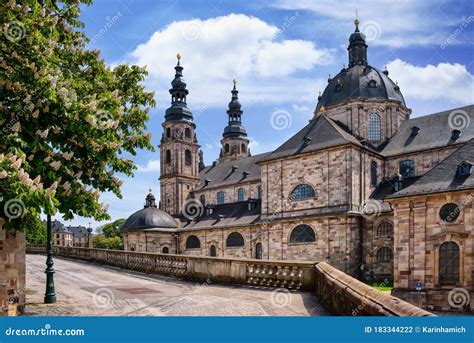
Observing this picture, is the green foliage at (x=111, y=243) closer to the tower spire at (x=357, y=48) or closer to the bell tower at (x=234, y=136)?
the bell tower at (x=234, y=136)

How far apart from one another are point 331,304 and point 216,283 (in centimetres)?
665

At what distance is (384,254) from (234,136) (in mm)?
42393

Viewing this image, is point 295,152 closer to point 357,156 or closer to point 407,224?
point 357,156

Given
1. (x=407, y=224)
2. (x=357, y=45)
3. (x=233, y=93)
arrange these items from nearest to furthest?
(x=407, y=224) < (x=357, y=45) < (x=233, y=93)

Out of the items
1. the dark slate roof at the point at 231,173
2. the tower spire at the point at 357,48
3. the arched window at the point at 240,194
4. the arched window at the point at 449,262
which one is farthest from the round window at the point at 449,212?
the arched window at the point at 240,194

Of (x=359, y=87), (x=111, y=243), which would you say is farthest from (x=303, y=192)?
(x=111, y=243)

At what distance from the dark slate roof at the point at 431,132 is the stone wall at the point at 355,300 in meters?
31.7

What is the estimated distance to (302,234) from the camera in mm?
37750

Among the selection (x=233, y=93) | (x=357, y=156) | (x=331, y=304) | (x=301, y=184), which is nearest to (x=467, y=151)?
(x=357, y=156)

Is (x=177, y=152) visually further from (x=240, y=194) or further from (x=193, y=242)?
(x=193, y=242)

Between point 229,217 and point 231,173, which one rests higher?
point 231,173

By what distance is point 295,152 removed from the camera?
1560 inches

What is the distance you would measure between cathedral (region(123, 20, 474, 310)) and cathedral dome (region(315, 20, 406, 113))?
0.13 meters

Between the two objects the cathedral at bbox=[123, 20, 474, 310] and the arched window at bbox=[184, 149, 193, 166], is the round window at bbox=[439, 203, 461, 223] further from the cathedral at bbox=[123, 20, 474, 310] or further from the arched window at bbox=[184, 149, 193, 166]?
the arched window at bbox=[184, 149, 193, 166]
